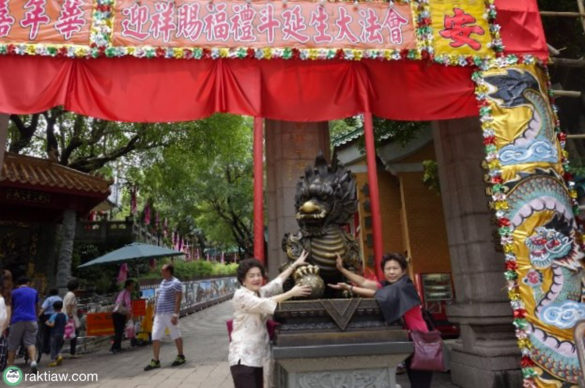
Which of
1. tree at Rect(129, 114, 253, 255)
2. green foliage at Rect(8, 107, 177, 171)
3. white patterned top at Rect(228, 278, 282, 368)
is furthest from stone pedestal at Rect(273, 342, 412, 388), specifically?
green foliage at Rect(8, 107, 177, 171)

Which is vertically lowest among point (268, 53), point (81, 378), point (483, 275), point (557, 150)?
point (81, 378)

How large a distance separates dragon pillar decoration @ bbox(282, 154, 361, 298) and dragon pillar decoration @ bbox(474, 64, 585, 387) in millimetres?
2023

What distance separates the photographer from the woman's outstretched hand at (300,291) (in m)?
3.09

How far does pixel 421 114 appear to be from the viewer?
5352 millimetres

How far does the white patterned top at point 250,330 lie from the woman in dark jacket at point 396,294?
0.69 m

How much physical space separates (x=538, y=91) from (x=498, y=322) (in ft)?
9.98

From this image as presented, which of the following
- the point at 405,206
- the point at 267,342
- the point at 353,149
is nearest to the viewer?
the point at 267,342

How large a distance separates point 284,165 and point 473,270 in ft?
10.5

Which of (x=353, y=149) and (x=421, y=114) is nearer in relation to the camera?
(x=421, y=114)

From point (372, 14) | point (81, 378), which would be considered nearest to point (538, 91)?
point (372, 14)

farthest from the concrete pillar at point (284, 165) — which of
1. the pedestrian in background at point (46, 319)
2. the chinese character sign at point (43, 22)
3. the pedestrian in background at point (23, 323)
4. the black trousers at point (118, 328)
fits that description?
the pedestrian in background at point (46, 319)

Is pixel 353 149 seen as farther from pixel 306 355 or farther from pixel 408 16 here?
pixel 306 355

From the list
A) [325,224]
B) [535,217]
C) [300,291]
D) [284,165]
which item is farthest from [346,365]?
[284,165]

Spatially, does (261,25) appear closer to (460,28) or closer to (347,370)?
(460,28)
